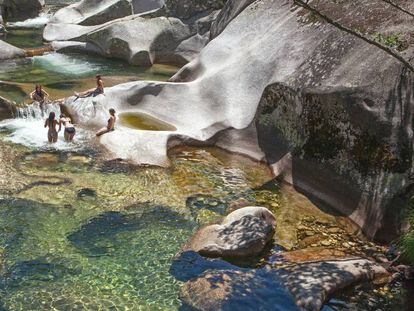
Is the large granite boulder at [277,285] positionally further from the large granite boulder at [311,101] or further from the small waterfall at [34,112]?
the small waterfall at [34,112]

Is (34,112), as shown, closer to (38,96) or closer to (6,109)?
(38,96)

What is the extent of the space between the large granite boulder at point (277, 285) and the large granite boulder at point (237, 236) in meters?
0.60

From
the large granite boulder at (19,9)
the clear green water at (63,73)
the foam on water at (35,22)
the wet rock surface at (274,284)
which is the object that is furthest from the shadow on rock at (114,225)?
the large granite boulder at (19,9)

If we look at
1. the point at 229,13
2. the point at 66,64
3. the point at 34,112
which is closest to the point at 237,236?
the point at 34,112

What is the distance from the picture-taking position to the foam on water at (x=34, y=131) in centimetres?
1661

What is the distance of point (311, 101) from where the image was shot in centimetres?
1447

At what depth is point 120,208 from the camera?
12.9 m

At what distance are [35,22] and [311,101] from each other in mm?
27525

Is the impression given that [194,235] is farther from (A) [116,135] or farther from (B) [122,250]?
(A) [116,135]

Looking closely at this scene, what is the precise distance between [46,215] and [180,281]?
4.09 m

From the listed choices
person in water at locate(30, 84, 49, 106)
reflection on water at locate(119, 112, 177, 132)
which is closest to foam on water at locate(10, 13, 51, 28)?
person in water at locate(30, 84, 49, 106)

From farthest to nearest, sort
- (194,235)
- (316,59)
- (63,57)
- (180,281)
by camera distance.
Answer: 1. (63,57)
2. (316,59)
3. (194,235)
4. (180,281)

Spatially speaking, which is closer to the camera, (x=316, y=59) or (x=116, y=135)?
(x=316, y=59)

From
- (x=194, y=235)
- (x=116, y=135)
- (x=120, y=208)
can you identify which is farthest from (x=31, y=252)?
(x=116, y=135)
